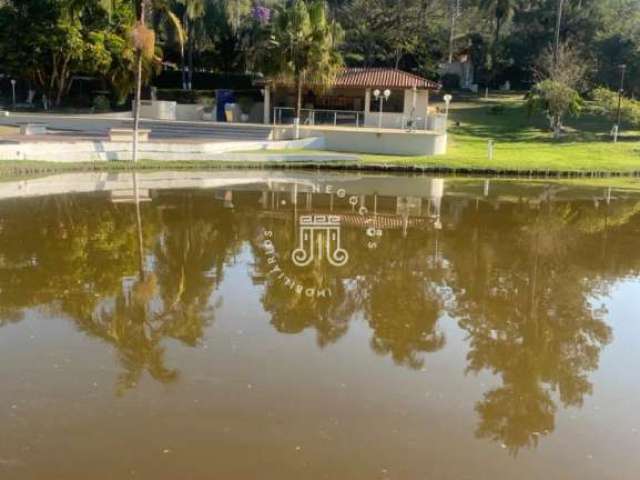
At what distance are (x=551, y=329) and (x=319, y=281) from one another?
366 cm

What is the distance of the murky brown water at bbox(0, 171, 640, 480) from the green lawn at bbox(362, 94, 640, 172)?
11.6 metres

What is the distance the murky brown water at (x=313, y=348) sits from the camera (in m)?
5.76

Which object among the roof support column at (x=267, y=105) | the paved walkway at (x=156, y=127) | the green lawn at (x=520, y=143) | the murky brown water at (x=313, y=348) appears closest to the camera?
the murky brown water at (x=313, y=348)

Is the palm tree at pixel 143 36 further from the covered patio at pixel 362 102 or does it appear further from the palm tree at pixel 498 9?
the palm tree at pixel 498 9

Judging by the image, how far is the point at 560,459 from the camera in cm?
579

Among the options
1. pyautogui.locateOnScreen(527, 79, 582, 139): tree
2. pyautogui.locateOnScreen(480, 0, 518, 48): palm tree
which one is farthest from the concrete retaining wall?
pyautogui.locateOnScreen(480, 0, 518, 48): palm tree

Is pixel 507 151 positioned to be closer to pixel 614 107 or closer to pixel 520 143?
pixel 520 143

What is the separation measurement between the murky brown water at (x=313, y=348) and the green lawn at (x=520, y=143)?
38.0ft

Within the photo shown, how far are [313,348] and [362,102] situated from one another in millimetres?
30178

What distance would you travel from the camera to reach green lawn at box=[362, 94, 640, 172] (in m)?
27.7

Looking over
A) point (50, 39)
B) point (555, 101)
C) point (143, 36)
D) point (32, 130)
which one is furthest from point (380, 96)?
point (50, 39)

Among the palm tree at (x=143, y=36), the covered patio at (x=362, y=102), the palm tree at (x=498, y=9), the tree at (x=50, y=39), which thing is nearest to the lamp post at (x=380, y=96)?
the covered patio at (x=362, y=102)

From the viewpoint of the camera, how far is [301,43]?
2975 cm

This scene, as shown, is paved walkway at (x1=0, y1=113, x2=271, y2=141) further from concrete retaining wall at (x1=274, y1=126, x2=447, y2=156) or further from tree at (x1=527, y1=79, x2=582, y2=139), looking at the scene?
tree at (x1=527, y1=79, x2=582, y2=139)
